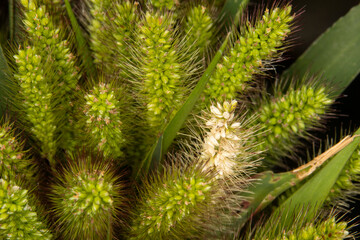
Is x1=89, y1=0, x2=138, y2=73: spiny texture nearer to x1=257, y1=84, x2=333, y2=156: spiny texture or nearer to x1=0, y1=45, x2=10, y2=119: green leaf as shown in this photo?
x1=0, y1=45, x2=10, y2=119: green leaf

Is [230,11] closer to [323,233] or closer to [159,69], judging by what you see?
[159,69]

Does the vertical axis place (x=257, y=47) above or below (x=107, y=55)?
above

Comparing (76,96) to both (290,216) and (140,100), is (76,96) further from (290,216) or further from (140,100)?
(290,216)

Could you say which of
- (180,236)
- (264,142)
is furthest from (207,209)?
(264,142)

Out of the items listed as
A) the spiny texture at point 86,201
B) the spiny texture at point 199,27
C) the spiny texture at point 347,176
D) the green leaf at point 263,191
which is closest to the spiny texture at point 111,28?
the spiny texture at point 199,27

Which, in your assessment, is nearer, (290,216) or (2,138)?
(2,138)

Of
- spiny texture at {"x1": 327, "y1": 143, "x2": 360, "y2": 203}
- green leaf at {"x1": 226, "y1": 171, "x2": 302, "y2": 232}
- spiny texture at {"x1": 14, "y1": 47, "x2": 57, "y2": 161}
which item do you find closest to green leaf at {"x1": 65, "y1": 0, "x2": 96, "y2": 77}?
spiny texture at {"x1": 14, "y1": 47, "x2": 57, "y2": 161}

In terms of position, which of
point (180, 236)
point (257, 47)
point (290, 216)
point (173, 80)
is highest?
point (257, 47)
